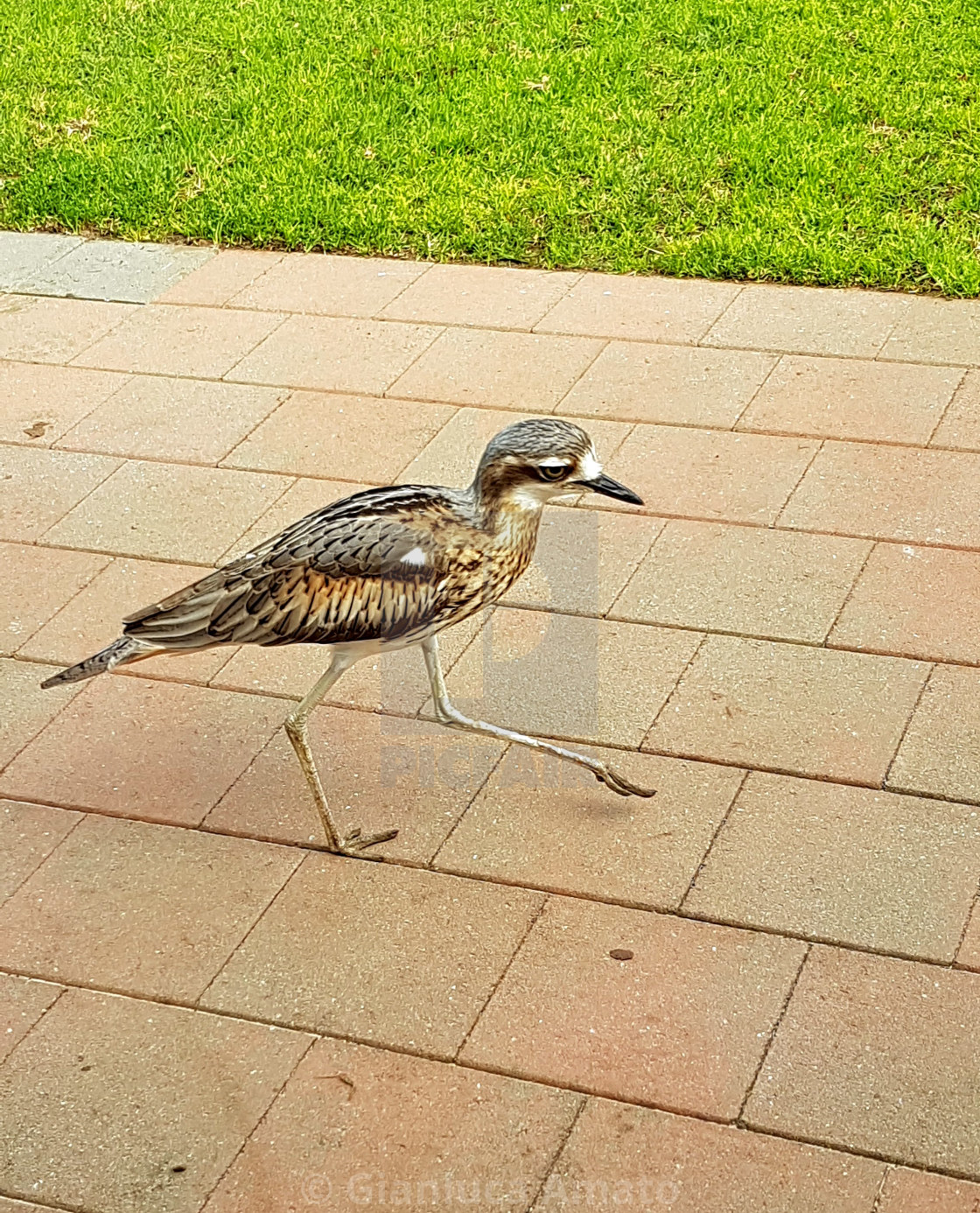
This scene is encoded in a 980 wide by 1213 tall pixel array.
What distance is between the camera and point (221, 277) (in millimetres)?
8852

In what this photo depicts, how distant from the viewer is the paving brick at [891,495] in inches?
246

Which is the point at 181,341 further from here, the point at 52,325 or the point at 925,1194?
the point at 925,1194

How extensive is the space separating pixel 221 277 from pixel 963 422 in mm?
4080

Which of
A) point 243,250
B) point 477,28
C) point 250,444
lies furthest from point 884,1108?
point 477,28

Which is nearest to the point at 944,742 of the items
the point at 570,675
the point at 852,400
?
the point at 570,675

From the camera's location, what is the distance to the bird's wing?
4637mm

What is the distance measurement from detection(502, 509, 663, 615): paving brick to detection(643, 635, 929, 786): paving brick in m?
0.54

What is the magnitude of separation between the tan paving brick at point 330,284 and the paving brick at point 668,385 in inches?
55.6

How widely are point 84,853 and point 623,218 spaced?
204 inches

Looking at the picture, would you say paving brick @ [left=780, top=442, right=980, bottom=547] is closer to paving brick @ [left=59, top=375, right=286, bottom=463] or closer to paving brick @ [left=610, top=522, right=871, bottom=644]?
paving brick @ [left=610, top=522, right=871, bottom=644]

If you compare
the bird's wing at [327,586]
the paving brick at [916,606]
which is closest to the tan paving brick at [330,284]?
the paving brick at [916,606]

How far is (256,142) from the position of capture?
9.96 metres

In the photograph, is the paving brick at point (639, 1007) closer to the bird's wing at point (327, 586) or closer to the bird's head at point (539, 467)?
the bird's wing at point (327, 586)

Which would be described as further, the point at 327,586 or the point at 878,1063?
the point at 327,586
